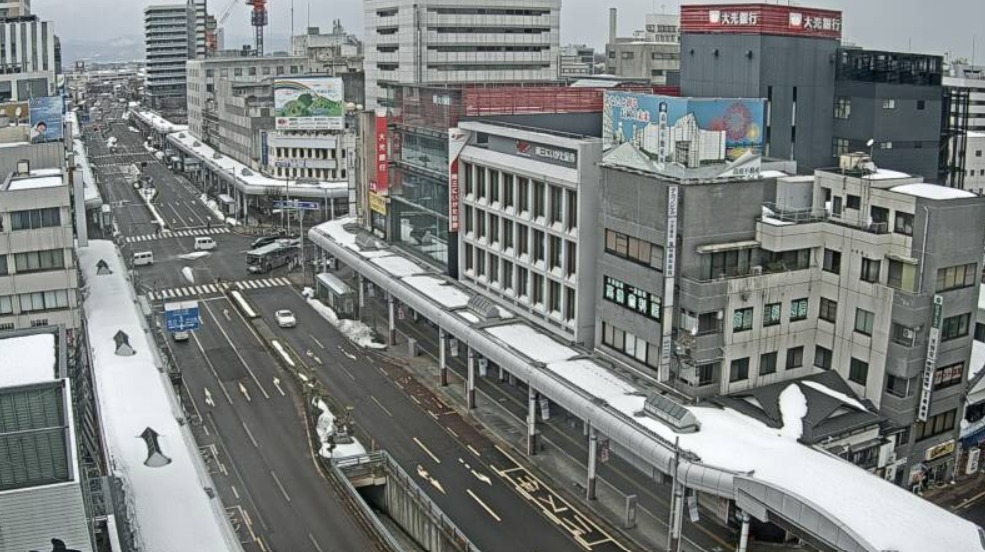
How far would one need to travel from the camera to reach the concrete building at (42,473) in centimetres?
3006

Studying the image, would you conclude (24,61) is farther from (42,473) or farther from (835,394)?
(835,394)

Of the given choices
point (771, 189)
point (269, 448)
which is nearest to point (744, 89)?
point (771, 189)

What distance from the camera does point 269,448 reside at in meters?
60.0

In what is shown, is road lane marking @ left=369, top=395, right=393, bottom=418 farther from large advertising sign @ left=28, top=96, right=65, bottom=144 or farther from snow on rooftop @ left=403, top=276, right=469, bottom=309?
large advertising sign @ left=28, top=96, right=65, bottom=144

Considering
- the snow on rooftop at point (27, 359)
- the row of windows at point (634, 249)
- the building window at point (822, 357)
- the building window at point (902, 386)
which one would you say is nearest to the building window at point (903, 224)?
the building window at point (902, 386)

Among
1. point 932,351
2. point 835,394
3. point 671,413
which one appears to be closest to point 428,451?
point 671,413

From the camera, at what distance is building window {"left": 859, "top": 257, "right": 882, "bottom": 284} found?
50781mm

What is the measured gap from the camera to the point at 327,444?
58469 millimetres

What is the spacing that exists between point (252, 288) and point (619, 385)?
2294 inches

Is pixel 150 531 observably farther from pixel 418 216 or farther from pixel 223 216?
pixel 223 216

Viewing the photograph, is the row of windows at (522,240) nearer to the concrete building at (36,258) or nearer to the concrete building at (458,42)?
the concrete building at (36,258)

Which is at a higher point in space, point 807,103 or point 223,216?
point 807,103

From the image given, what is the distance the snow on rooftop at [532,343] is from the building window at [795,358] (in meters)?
12.7

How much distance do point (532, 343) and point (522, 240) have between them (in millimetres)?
9516
